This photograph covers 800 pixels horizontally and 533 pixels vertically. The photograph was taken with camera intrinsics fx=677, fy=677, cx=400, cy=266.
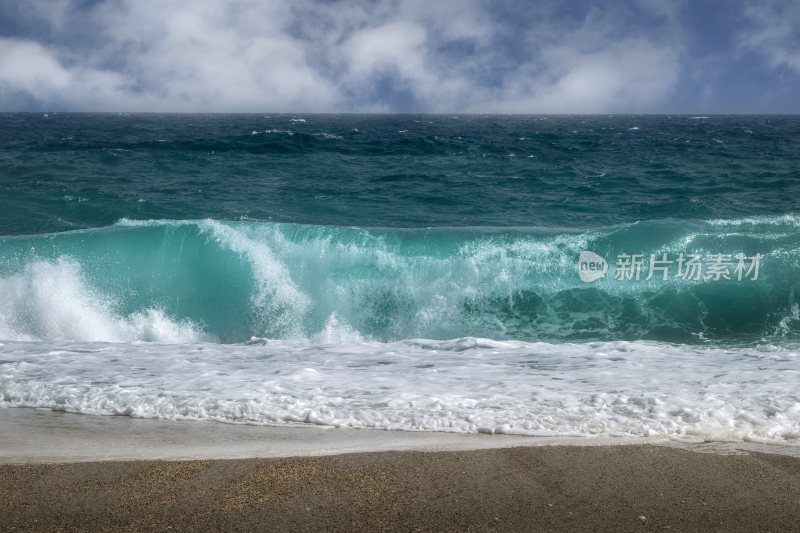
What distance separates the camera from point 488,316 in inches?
348

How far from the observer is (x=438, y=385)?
17.5 feet

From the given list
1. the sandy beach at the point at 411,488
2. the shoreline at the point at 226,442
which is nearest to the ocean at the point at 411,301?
the shoreline at the point at 226,442

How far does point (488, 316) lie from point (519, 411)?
423 cm

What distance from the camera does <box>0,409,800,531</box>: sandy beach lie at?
3.12m

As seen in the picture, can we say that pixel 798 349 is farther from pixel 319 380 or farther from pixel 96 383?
pixel 96 383

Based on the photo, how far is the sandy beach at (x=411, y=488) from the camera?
3.12 meters

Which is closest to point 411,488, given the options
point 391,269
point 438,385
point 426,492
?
point 426,492

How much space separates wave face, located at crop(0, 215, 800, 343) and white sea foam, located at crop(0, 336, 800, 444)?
1.66 m

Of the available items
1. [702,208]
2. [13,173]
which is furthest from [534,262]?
[13,173]
